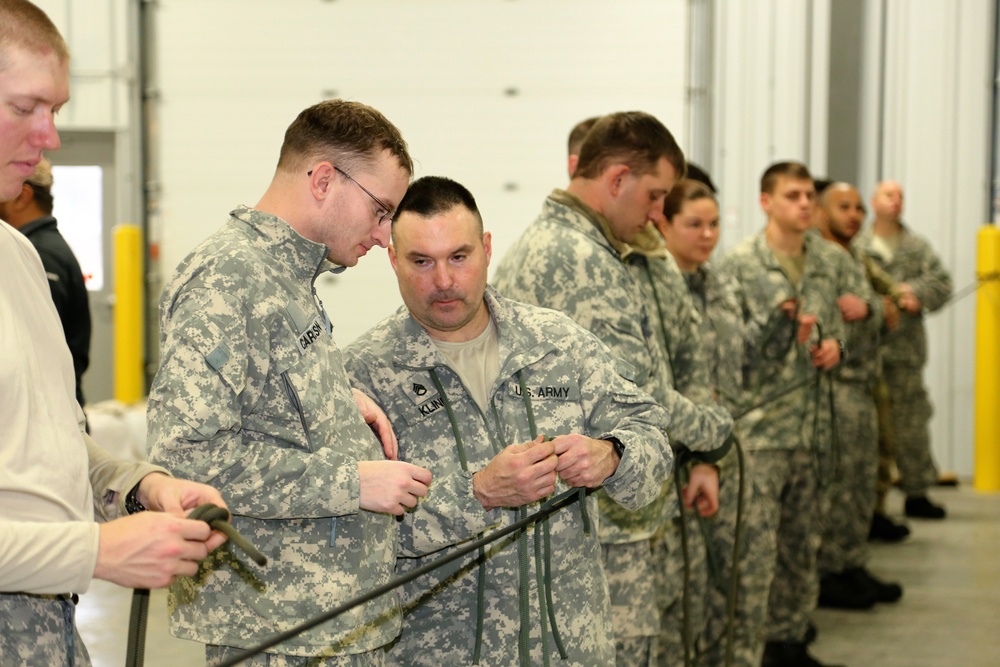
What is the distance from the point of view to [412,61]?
732 centimetres

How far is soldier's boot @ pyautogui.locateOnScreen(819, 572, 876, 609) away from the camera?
5.43m

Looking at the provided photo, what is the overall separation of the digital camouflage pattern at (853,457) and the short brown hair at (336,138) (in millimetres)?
3856

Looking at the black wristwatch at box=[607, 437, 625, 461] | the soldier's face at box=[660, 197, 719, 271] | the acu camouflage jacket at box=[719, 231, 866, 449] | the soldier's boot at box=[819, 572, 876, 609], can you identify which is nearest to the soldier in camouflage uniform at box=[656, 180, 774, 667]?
the soldier's face at box=[660, 197, 719, 271]

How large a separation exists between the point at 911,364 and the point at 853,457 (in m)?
1.44

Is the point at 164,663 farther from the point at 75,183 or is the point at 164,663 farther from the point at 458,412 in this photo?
the point at 75,183

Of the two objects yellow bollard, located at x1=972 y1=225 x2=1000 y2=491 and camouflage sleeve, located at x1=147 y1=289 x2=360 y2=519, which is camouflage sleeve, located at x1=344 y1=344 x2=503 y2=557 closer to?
camouflage sleeve, located at x1=147 y1=289 x2=360 y2=519

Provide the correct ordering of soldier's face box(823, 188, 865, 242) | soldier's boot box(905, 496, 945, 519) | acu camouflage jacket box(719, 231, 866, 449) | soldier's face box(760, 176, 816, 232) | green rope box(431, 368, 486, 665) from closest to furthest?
1. green rope box(431, 368, 486, 665)
2. acu camouflage jacket box(719, 231, 866, 449)
3. soldier's face box(760, 176, 816, 232)
4. soldier's face box(823, 188, 865, 242)
5. soldier's boot box(905, 496, 945, 519)

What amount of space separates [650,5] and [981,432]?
3.59 m

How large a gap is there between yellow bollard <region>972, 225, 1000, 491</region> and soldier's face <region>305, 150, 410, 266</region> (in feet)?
22.4

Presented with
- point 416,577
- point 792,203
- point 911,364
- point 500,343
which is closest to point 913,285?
point 911,364

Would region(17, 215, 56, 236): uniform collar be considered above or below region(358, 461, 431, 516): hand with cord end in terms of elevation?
above

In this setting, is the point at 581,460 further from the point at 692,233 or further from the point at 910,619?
the point at 910,619

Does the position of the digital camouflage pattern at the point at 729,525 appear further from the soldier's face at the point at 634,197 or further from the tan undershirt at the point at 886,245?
the tan undershirt at the point at 886,245

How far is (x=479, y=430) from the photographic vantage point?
2.37 m
